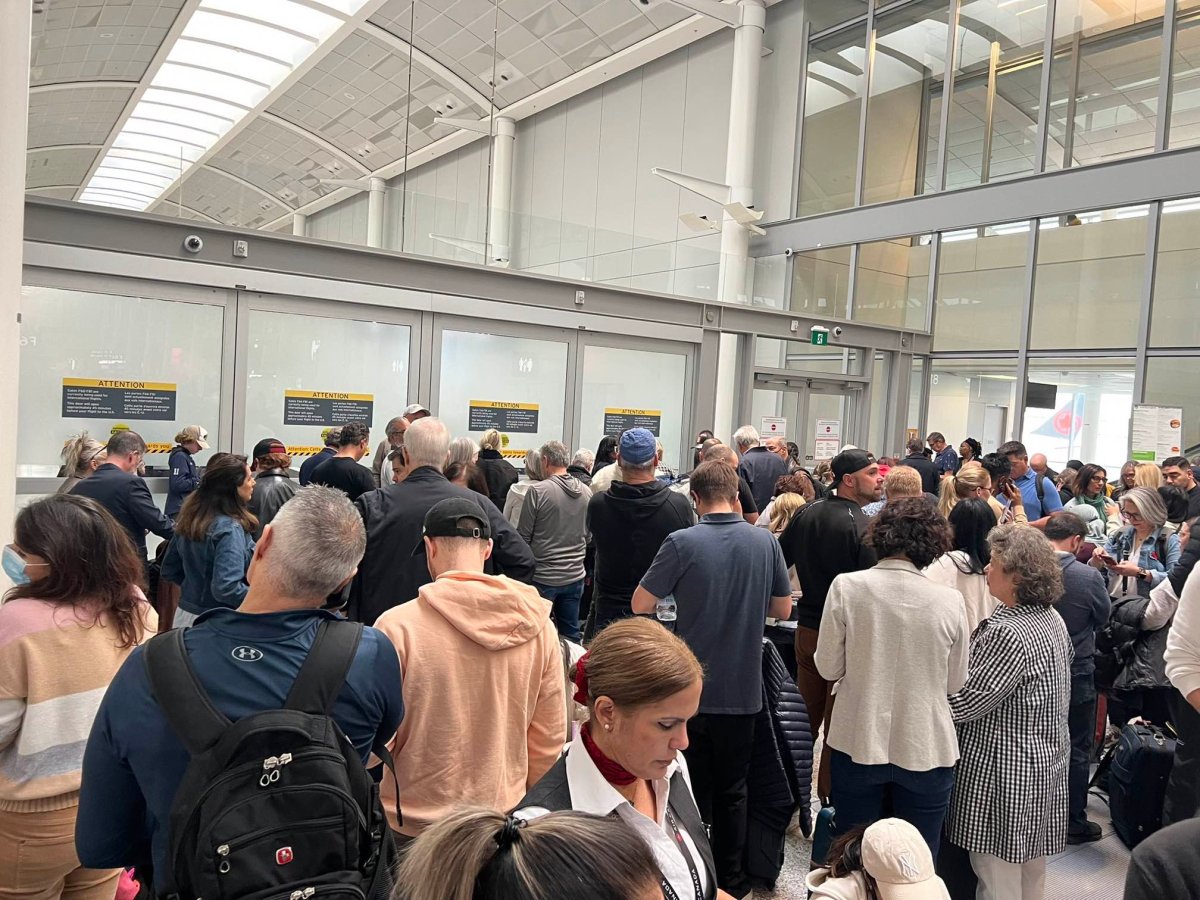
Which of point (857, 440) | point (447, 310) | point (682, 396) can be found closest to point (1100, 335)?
point (857, 440)

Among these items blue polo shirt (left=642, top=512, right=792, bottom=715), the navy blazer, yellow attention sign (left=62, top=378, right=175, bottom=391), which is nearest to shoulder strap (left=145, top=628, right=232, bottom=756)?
blue polo shirt (left=642, top=512, right=792, bottom=715)

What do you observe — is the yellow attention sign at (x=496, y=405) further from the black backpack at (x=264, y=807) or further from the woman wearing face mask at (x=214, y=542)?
the black backpack at (x=264, y=807)

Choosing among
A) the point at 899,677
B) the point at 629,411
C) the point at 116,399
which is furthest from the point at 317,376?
the point at 899,677

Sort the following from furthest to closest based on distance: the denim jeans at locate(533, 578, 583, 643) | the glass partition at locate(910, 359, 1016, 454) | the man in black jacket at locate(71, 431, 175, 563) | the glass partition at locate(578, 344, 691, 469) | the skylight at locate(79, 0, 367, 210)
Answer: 1. the skylight at locate(79, 0, 367, 210)
2. the glass partition at locate(910, 359, 1016, 454)
3. the glass partition at locate(578, 344, 691, 469)
4. the denim jeans at locate(533, 578, 583, 643)
5. the man in black jacket at locate(71, 431, 175, 563)

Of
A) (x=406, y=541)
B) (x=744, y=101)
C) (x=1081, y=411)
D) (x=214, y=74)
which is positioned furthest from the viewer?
(x=214, y=74)

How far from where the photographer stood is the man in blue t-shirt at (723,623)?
3.09 metres

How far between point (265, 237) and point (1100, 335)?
1156cm

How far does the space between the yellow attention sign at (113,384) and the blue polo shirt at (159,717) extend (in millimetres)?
6251

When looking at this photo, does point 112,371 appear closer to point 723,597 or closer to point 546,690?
point 723,597

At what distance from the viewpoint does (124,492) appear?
4.60m

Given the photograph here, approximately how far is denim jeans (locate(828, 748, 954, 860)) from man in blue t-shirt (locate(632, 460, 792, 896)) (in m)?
0.36

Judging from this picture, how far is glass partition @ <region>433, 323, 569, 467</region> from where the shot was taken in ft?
29.1

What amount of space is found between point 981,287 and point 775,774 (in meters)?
12.7

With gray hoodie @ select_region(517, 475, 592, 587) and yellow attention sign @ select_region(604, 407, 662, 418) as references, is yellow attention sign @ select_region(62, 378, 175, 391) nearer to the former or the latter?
gray hoodie @ select_region(517, 475, 592, 587)
